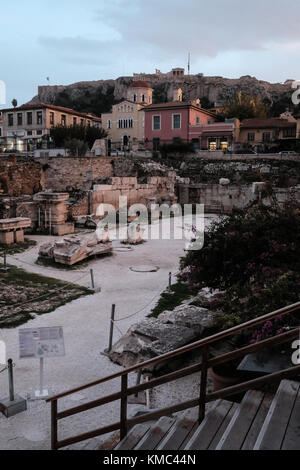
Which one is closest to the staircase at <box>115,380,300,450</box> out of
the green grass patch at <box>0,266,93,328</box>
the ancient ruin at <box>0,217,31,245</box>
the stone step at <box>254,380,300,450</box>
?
the stone step at <box>254,380,300,450</box>

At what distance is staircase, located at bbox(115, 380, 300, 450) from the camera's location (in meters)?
3.33

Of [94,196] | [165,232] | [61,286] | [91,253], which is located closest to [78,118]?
[94,196]

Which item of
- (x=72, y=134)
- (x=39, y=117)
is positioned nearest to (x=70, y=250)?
(x=72, y=134)

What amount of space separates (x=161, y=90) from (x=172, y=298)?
90315 millimetres

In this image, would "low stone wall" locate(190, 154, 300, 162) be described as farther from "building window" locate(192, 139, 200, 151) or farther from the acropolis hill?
the acropolis hill

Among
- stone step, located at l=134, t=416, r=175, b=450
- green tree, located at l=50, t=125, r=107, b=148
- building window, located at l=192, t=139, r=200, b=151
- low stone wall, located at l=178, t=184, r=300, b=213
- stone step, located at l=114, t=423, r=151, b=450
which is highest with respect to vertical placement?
green tree, located at l=50, t=125, r=107, b=148

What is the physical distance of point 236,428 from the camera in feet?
11.8

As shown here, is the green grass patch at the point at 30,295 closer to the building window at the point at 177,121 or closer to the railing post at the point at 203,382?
the railing post at the point at 203,382

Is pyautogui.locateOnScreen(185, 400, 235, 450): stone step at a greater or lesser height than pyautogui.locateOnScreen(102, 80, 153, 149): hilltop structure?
lesser

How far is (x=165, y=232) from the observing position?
2167cm

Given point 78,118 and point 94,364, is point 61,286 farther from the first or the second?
point 78,118

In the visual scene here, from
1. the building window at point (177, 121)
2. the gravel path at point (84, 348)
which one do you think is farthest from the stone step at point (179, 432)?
the building window at point (177, 121)

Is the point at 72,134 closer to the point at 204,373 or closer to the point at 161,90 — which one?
the point at 204,373

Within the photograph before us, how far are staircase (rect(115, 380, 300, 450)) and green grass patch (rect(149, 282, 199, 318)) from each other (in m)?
5.72
